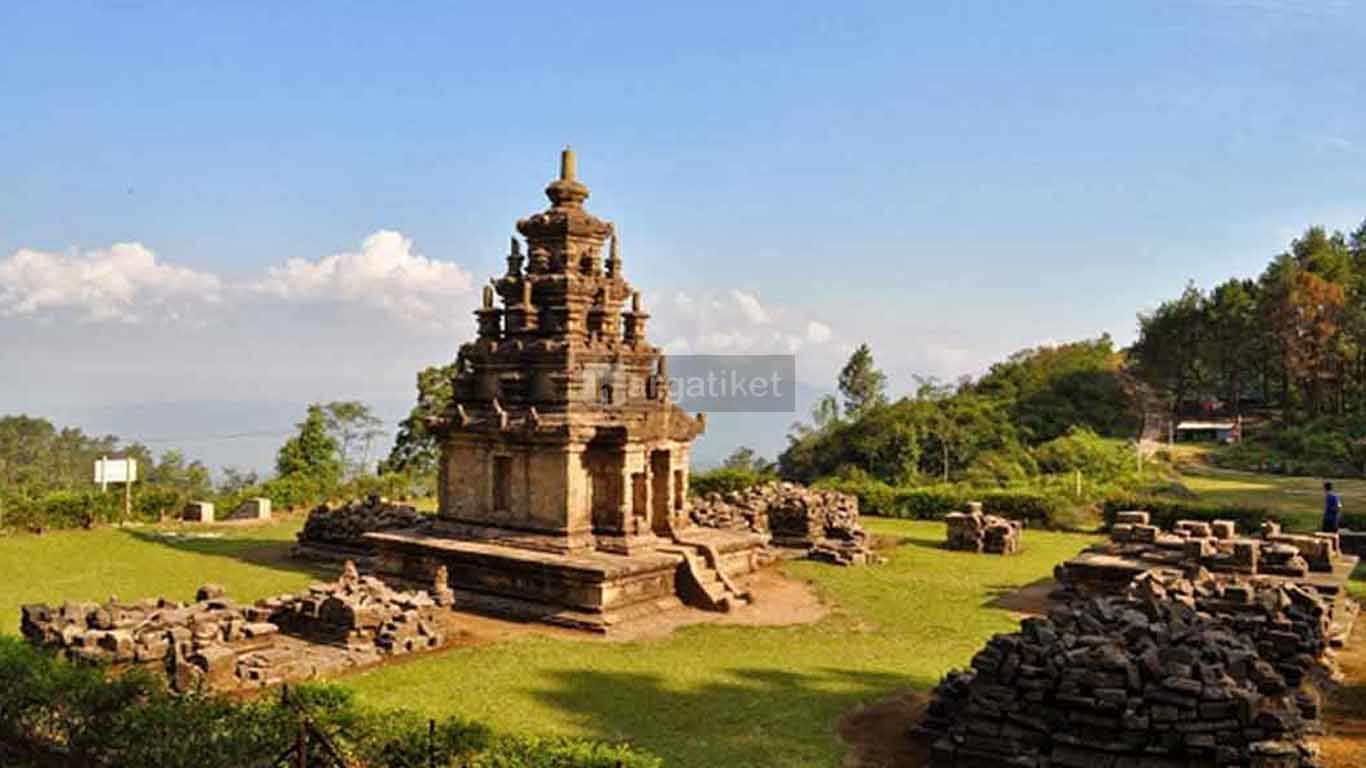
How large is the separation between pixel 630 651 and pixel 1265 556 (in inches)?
497

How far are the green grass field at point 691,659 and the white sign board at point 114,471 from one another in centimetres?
417

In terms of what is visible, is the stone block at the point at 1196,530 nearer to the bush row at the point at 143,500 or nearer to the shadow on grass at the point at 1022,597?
the shadow on grass at the point at 1022,597

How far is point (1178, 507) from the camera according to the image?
2961 cm

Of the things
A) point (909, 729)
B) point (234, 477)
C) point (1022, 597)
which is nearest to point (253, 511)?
point (1022, 597)

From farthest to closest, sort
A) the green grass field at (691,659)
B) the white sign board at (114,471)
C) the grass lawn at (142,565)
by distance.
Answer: the white sign board at (114,471) < the grass lawn at (142,565) < the green grass field at (691,659)

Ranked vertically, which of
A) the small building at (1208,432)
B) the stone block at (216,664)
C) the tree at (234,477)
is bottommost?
the stone block at (216,664)

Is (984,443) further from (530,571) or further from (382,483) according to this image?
(530,571)

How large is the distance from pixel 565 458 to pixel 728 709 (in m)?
A: 7.89

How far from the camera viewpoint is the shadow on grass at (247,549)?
23.0 m

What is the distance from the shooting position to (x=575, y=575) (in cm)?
1758

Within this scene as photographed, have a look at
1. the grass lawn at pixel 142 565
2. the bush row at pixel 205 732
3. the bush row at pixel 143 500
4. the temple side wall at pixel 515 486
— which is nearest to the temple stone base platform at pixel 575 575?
the temple side wall at pixel 515 486

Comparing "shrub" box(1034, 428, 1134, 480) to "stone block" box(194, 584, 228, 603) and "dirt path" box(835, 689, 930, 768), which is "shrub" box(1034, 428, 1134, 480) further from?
"stone block" box(194, 584, 228, 603)

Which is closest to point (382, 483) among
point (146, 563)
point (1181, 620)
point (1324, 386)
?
point (146, 563)

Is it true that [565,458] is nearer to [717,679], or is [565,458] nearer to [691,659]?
[691,659]
